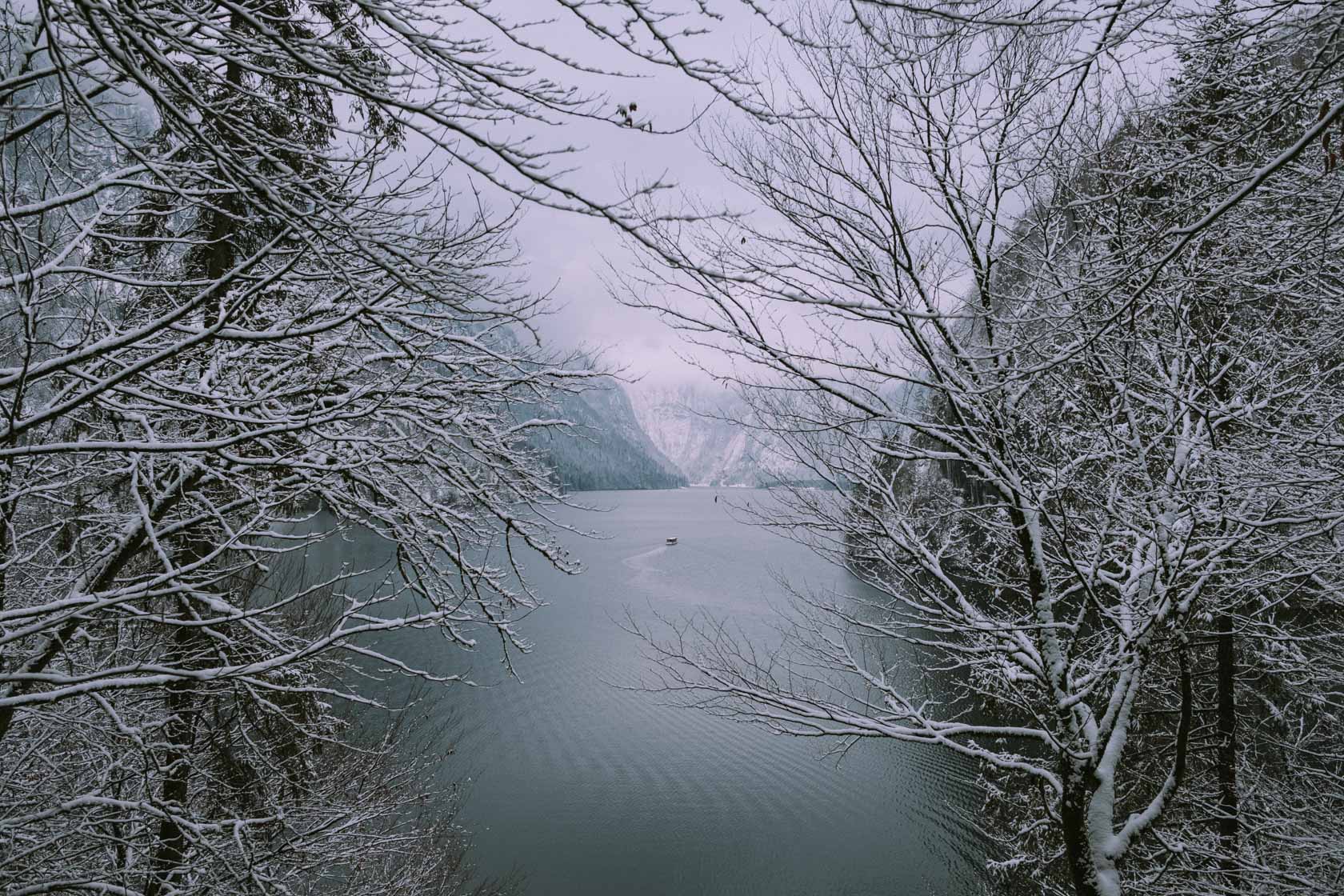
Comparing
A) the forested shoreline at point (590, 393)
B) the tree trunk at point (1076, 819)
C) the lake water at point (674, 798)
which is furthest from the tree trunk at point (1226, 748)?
the lake water at point (674, 798)

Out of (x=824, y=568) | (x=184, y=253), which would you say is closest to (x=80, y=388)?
(x=184, y=253)

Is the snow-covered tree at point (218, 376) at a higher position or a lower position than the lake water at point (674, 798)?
higher

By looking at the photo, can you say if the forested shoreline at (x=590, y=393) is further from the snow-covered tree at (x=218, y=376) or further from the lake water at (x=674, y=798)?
the lake water at (x=674, y=798)

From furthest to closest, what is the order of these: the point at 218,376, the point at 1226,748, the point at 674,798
Answer: the point at 674,798, the point at 1226,748, the point at 218,376

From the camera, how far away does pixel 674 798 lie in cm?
1602

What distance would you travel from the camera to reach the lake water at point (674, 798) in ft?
43.6

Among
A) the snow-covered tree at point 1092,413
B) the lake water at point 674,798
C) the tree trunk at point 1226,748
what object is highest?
the snow-covered tree at point 1092,413

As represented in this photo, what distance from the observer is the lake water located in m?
13.3

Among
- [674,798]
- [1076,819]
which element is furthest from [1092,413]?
[674,798]

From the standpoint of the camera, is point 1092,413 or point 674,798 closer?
point 1092,413

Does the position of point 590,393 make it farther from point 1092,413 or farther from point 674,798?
point 674,798

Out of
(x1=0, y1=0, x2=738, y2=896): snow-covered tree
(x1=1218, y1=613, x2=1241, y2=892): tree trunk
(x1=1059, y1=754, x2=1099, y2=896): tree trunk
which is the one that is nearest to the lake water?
(x1=1218, y1=613, x2=1241, y2=892): tree trunk

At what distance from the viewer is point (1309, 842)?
171 inches

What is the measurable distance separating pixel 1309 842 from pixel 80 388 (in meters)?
7.27
